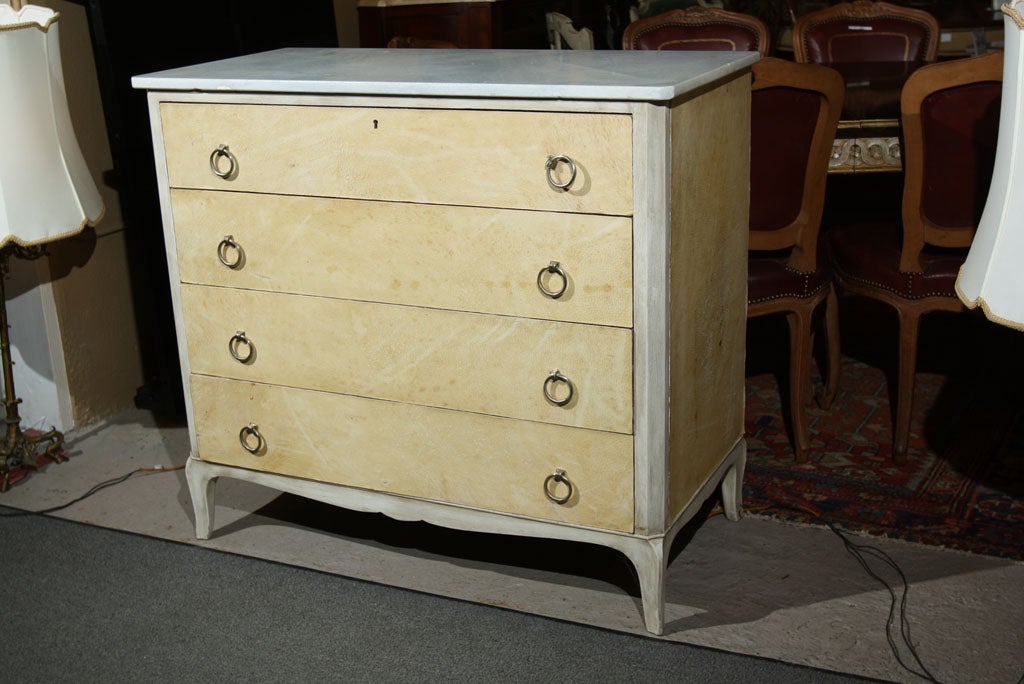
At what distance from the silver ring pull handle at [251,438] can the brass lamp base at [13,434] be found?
33.0 inches

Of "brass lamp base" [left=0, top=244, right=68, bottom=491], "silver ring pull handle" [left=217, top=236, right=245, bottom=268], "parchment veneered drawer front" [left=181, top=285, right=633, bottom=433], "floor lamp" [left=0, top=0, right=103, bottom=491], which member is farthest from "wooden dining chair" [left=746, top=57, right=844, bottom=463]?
"brass lamp base" [left=0, top=244, right=68, bottom=491]

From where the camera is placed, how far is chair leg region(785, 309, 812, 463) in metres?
3.20

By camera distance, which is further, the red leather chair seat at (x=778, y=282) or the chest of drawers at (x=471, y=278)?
the red leather chair seat at (x=778, y=282)

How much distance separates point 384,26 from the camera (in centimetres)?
579

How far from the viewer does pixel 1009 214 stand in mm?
1703

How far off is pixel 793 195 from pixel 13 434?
2232 mm

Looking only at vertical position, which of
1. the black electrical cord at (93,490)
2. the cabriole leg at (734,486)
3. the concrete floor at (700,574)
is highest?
the cabriole leg at (734,486)

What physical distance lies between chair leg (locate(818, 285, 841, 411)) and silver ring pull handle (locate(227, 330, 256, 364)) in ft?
5.40

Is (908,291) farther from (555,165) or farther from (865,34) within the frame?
(865,34)

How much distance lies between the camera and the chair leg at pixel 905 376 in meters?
3.15

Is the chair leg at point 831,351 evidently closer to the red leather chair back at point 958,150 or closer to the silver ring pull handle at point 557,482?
the red leather chair back at point 958,150

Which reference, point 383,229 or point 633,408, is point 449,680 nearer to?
point 633,408

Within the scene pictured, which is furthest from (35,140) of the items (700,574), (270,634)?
(700,574)

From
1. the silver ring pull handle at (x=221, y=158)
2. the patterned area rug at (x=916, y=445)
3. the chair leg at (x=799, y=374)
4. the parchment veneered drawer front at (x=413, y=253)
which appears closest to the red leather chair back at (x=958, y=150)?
the chair leg at (x=799, y=374)
